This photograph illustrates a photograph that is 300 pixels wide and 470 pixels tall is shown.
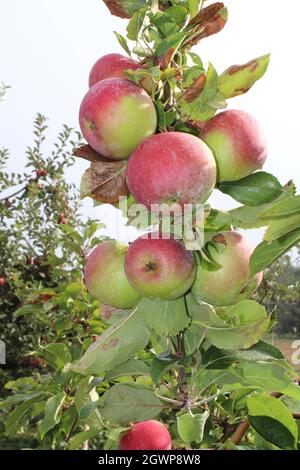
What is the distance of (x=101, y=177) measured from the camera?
3.54 feet

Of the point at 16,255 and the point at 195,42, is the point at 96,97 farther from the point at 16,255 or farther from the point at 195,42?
the point at 16,255

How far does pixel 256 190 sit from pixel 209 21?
329mm

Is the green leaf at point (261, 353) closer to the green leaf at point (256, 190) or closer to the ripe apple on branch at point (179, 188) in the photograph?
the ripe apple on branch at point (179, 188)

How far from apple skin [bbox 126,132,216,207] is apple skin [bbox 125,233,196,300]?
0.08 metres

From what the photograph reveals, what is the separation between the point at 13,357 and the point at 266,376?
10.4ft

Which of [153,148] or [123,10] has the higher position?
A: [123,10]

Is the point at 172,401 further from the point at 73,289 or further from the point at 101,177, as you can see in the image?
the point at 73,289

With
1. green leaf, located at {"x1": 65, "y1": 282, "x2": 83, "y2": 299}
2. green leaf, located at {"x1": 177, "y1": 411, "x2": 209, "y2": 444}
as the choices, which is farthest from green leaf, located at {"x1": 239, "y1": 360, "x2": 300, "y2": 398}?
green leaf, located at {"x1": 65, "y1": 282, "x2": 83, "y2": 299}

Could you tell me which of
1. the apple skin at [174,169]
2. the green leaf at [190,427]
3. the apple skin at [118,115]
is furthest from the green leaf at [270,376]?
the apple skin at [118,115]

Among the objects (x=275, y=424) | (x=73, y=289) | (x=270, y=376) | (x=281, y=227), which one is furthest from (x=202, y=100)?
(x=73, y=289)

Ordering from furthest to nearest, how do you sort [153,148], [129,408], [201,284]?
[129,408], [201,284], [153,148]

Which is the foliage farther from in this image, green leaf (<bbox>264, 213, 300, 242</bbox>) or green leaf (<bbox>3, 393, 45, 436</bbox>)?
green leaf (<bbox>3, 393, 45, 436</bbox>)
